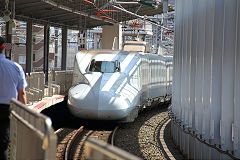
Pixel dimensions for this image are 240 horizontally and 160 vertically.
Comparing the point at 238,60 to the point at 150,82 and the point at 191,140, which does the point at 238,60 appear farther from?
the point at 150,82

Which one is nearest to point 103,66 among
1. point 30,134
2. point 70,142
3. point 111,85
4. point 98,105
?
point 111,85

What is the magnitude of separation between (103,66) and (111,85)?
1.40 m

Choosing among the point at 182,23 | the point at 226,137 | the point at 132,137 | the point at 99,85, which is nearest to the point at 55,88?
the point at 99,85

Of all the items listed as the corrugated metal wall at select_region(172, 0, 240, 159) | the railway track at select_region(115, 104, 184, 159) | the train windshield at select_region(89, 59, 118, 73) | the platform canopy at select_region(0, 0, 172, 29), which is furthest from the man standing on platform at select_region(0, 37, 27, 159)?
the platform canopy at select_region(0, 0, 172, 29)

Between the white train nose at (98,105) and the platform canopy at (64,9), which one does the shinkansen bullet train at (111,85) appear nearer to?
the white train nose at (98,105)

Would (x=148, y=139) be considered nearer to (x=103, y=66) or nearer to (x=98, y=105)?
(x=98, y=105)

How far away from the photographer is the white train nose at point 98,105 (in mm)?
11992

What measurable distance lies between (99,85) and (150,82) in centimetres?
468

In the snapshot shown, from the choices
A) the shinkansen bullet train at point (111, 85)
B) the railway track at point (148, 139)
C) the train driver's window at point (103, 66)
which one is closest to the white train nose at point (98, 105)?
the shinkansen bullet train at point (111, 85)

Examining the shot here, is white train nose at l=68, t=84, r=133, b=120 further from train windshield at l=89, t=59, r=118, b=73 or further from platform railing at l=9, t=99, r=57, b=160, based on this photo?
platform railing at l=9, t=99, r=57, b=160

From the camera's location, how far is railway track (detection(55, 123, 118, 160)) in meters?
9.10

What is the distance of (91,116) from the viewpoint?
39.8 ft

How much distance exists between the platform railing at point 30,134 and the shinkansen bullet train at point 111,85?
657 centimetres

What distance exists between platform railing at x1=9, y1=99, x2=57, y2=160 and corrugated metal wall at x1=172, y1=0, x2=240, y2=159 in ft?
11.6
